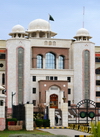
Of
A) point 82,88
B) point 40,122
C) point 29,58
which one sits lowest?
point 40,122

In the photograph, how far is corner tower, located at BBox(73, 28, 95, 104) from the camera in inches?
3440

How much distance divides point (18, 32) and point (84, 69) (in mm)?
14212

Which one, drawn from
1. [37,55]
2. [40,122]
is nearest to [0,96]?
[40,122]

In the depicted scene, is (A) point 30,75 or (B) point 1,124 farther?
(A) point 30,75

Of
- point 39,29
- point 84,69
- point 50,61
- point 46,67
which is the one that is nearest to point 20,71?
point 46,67

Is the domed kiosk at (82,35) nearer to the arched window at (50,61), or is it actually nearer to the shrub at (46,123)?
the arched window at (50,61)

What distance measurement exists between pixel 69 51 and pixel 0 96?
139 ft

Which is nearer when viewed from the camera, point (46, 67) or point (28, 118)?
point (28, 118)

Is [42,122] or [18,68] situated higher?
[18,68]

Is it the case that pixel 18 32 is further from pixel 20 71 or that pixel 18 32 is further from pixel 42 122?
pixel 42 122

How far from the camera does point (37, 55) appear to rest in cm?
8850

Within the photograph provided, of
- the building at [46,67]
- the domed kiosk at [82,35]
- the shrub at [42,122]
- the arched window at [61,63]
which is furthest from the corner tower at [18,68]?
the shrub at [42,122]

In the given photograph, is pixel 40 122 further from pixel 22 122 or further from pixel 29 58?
pixel 29 58

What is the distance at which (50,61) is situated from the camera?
89.4 metres
